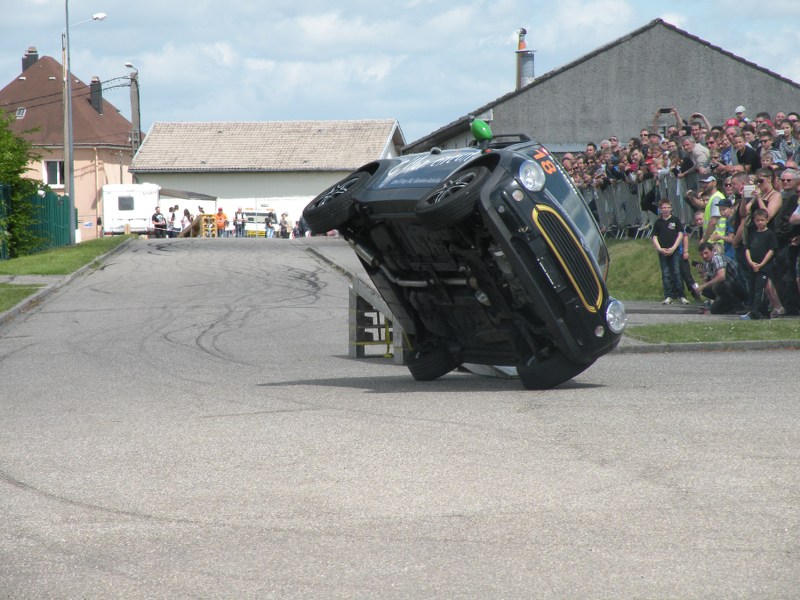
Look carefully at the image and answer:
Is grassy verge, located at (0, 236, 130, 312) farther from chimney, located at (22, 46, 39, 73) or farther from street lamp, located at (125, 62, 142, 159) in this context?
chimney, located at (22, 46, 39, 73)

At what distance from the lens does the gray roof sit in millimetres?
77188

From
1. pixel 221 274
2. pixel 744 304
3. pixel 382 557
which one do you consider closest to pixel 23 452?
pixel 382 557

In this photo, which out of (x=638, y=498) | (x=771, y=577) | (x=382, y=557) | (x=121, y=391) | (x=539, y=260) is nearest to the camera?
(x=771, y=577)

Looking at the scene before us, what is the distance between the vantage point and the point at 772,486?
656 cm

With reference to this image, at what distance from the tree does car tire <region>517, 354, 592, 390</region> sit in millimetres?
26882

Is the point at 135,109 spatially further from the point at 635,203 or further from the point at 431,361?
the point at 431,361

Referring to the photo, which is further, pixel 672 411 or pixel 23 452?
pixel 672 411

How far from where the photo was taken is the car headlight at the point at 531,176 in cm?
1013

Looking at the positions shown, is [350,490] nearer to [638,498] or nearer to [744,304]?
[638,498]

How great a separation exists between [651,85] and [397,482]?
136 feet

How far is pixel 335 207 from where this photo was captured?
1093 centimetres

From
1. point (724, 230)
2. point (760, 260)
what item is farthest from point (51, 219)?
point (760, 260)

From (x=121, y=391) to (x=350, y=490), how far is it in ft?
18.2

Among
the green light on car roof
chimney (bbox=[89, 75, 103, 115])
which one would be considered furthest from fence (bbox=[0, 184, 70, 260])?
chimney (bbox=[89, 75, 103, 115])
